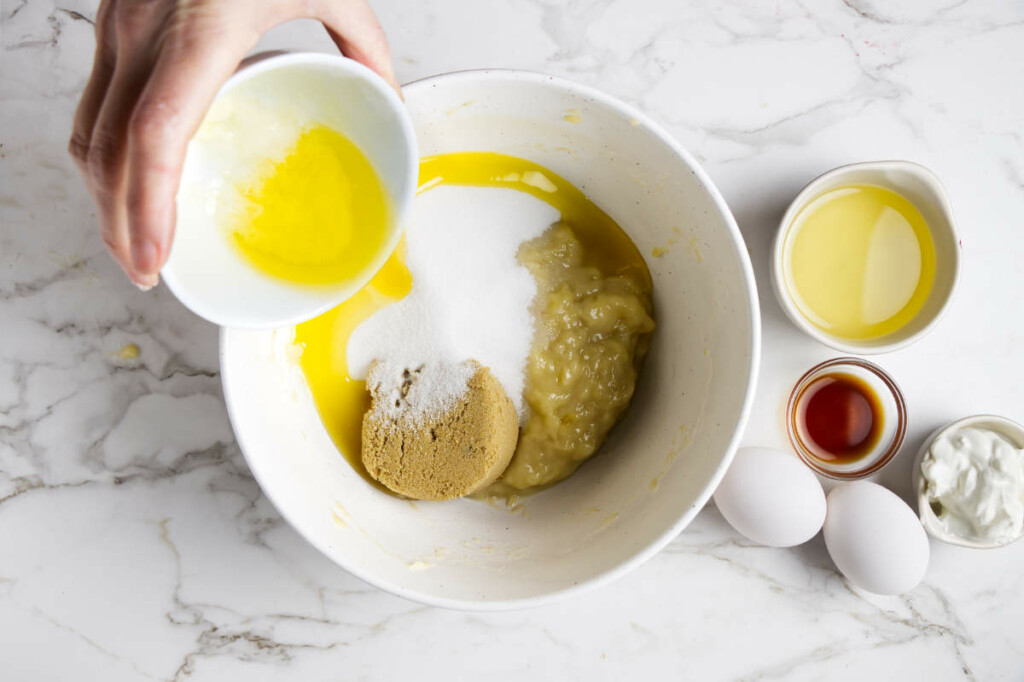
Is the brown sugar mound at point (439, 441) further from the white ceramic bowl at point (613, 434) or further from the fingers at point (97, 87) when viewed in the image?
the fingers at point (97, 87)

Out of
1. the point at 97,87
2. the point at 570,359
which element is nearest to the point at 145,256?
the point at 97,87

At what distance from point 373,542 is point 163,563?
0.53 m

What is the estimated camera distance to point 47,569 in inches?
58.7

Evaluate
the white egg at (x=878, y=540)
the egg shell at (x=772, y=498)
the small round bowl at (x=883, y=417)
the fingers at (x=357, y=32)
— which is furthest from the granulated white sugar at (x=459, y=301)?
the white egg at (x=878, y=540)

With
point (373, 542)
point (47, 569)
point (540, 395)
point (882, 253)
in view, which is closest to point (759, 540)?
point (540, 395)

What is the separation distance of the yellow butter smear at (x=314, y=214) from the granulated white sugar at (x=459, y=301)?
0.19 metres

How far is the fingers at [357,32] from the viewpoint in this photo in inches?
44.2

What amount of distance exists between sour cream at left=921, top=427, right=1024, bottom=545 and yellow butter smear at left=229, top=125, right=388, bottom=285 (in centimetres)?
121

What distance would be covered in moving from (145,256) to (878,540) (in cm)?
138

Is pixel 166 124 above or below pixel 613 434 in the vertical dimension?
above

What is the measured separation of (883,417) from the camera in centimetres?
154

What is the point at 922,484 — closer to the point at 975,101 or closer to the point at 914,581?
the point at 914,581

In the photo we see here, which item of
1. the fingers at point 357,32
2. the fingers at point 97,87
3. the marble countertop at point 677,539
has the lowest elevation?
the marble countertop at point 677,539

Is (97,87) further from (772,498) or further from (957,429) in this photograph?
(957,429)
